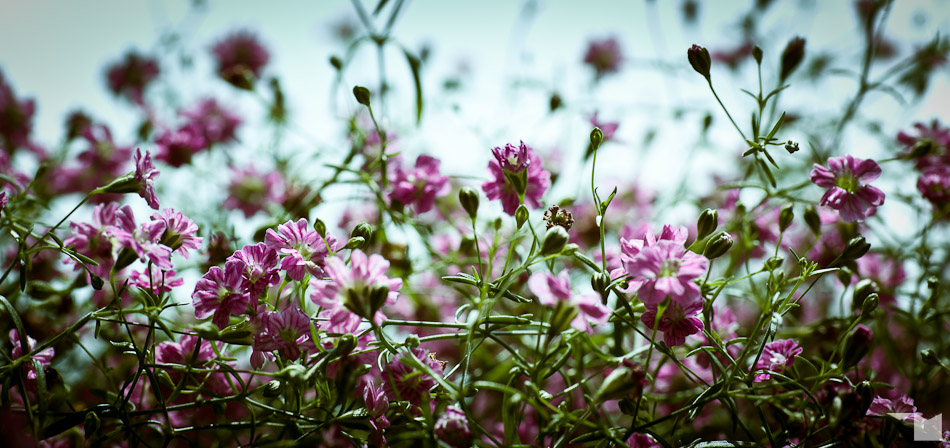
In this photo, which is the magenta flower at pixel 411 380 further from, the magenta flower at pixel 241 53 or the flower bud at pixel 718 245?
the magenta flower at pixel 241 53

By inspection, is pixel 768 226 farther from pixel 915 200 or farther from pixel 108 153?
pixel 108 153

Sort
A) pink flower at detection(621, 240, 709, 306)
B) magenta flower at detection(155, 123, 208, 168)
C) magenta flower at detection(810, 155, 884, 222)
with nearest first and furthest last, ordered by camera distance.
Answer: pink flower at detection(621, 240, 709, 306), magenta flower at detection(810, 155, 884, 222), magenta flower at detection(155, 123, 208, 168)

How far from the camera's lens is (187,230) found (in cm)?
47

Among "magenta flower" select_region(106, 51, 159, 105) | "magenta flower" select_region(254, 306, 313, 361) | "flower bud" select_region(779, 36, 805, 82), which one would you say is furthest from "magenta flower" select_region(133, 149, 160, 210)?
"magenta flower" select_region(106, 51, 159, 105)

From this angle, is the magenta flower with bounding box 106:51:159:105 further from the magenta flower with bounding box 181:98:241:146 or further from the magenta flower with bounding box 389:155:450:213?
the magenta flower with bounding box 389:155:450:213

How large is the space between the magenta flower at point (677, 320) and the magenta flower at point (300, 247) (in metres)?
0.26

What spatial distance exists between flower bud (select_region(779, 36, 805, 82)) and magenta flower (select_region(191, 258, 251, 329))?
0.62m

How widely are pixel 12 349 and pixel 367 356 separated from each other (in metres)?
0.30

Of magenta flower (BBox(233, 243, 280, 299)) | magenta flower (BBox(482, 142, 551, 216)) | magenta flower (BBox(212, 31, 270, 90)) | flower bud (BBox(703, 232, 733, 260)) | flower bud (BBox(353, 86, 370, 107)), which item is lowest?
magenta flower (BBox(233, 243, 280, 299))

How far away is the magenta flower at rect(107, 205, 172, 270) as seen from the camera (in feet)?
1.35

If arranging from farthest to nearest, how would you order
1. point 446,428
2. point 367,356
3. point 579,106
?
point 579,106 → point 367,356 → point 446,428

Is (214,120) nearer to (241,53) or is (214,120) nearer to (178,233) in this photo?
(241,53)

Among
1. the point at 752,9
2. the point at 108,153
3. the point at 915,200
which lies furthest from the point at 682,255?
the point at 108,153

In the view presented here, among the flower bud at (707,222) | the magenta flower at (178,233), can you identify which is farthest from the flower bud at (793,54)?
the magenta flower at (178,233)
